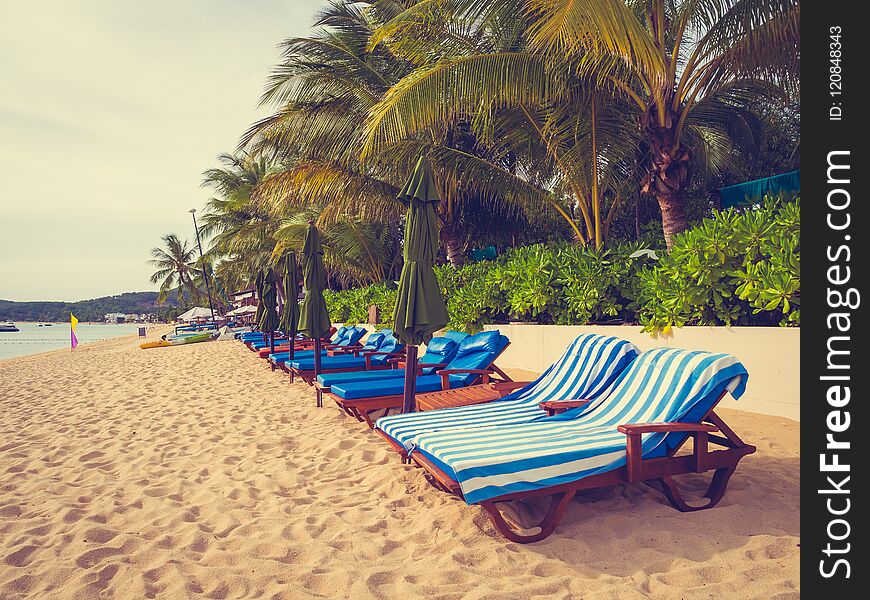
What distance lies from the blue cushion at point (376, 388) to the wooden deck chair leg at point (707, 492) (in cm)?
277

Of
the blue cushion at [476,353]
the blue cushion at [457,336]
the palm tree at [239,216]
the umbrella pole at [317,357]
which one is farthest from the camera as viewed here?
the palm tree at [239,216]

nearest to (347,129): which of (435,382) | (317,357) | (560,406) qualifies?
(317,357)

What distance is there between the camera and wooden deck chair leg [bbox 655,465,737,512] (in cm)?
292

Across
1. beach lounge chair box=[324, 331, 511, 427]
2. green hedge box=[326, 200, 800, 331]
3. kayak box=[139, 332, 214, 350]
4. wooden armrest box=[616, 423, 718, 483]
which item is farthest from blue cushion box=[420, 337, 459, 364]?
kayak box=[139, 332, 214, 350]

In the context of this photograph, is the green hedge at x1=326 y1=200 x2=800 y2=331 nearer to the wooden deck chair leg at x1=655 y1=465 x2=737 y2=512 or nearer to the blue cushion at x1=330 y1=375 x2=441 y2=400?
the wooden deck chair leg at x1=655 y1=465 x2=737 y2=512

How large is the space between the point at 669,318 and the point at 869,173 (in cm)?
461

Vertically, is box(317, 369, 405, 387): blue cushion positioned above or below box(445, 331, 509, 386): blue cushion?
below

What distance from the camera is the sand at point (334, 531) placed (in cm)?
236

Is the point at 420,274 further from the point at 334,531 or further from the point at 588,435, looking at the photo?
the point at 334,531

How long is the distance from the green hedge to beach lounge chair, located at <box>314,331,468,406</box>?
6.82 ft

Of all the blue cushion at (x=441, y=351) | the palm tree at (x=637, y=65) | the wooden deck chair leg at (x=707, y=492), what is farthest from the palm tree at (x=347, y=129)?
the wooden deck chair leg at (x=707, y=492)

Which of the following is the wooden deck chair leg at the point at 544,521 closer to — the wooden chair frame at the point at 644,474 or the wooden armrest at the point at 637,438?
the wooden chair frame at the point at 644,474

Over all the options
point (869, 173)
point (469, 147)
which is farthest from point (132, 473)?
point (469, 147)

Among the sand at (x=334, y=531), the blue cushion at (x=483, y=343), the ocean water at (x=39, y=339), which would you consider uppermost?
the blue cushion at (x=483, y=343)
